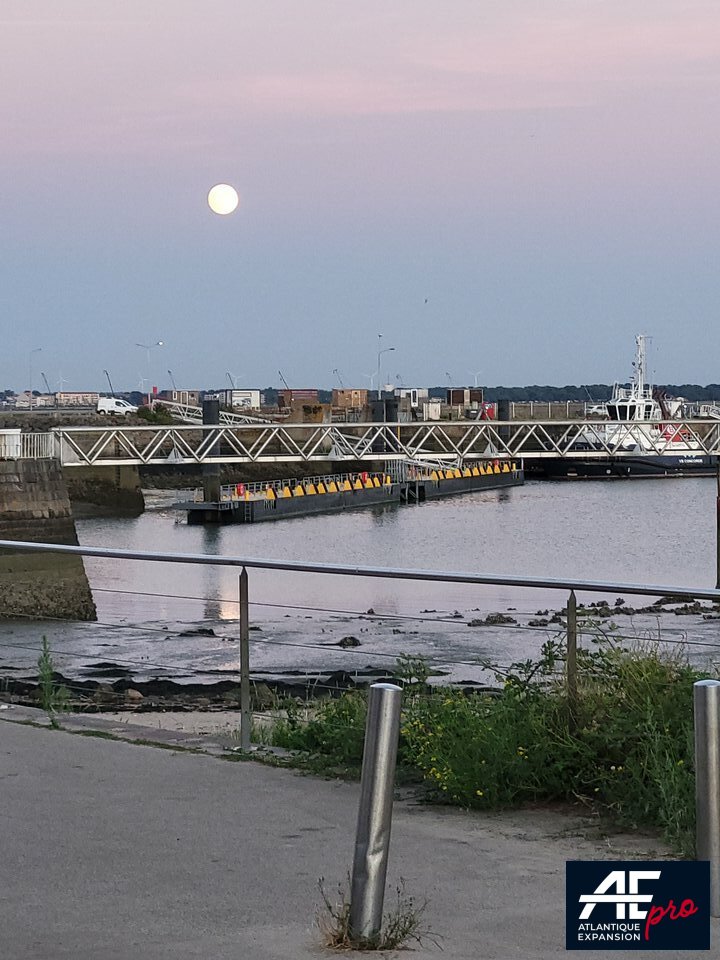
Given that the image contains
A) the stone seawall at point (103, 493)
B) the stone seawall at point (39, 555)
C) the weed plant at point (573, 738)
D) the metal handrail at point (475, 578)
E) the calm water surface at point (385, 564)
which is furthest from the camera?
the stone seawall at point (103, 493)

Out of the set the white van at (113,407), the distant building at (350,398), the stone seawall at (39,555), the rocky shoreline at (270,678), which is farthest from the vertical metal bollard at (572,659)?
the distant building at (350,398)

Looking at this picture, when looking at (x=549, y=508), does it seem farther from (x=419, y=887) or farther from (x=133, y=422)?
(x=419, y=887)

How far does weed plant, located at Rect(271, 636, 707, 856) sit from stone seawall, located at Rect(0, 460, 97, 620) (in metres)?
30.6

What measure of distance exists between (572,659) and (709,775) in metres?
2.29

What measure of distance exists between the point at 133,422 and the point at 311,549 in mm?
57572

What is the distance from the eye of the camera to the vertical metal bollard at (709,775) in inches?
189

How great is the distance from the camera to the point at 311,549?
239 ft

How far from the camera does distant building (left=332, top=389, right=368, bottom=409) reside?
171500 mm

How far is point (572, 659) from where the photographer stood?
285 inches

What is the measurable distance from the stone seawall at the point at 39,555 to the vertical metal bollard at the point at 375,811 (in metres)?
32.8

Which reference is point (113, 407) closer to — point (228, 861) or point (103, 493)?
point (103, 493)

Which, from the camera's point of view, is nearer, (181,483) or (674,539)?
(674,539)

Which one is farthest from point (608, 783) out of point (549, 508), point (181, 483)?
point (181, 483)

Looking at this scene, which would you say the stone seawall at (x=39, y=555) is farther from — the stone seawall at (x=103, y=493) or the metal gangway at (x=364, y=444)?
the stone seawall at (x=103, y=493)
